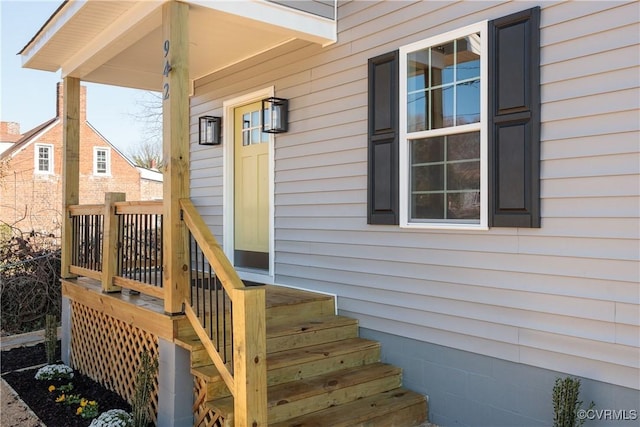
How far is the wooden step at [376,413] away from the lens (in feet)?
10.3

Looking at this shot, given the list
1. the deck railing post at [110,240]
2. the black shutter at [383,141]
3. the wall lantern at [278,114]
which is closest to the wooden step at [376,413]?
the black shutter at [383,141]

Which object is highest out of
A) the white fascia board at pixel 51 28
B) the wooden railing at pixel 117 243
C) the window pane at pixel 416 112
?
the white fascia board at pixel 51 28

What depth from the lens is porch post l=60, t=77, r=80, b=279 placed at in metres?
5.33

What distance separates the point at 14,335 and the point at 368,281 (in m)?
5.15

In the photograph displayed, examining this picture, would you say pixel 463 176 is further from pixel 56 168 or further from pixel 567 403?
pixel 56 168

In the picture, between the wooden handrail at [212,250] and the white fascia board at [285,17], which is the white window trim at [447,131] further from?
the wooden handrail at [212,250]

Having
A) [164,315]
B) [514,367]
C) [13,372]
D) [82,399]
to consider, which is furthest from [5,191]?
[514,367]

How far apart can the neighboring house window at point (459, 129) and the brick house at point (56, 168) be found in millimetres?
13092

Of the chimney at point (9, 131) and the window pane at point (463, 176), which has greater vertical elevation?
the chimney at point (9, 131)

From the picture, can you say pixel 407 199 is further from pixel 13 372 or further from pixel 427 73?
pixel 13 372

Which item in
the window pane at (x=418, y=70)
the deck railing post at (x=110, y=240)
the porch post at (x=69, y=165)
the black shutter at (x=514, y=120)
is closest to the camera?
the black shutter at (x=514, y=120)

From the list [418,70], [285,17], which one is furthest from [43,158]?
[418,70]

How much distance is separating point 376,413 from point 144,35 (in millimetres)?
3643

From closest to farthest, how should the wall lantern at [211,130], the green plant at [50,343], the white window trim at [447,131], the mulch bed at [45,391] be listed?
the white window trim at [447,131]
the mulch bed at [45,391]
the green plant at [50,343]
the wall lantern at [211,130]
